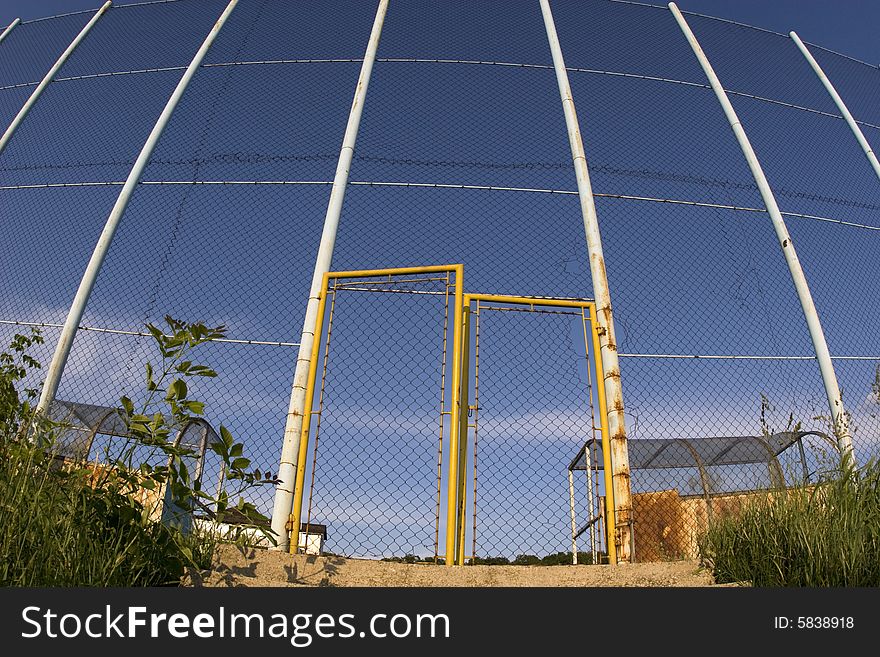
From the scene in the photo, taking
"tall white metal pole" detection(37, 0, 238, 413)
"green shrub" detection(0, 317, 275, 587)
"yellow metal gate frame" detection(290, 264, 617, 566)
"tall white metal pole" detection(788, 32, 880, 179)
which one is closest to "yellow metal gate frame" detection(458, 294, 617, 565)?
"yellow metal gate frame" detection(290, 264, 617, 566)

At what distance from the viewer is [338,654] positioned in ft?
5.08

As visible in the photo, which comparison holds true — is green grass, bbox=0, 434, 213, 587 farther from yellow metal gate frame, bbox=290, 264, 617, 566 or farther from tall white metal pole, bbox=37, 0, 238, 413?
tall white metal pole, bbox=37, 0, 238, 413

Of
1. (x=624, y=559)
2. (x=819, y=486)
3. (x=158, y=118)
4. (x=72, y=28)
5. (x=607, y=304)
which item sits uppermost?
(x=72, y=28)

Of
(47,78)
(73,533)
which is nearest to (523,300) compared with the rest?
(73,533)

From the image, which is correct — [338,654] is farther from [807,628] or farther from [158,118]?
[158,118]

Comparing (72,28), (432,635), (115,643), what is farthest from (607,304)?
(72,28)

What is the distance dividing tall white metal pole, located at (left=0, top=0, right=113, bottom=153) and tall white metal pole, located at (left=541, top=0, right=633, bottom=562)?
213 inches

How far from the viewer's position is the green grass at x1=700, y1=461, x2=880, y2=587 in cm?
229

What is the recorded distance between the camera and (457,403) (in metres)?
3.73

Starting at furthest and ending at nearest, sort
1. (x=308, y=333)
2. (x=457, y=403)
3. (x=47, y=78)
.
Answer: (x=47, y=78), (x=308, y=333), (x=457, y=403)

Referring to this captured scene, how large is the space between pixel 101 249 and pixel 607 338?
3846 mm

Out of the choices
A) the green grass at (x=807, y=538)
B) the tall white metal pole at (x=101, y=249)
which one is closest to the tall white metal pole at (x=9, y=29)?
the tall white metal pole at (x=101, y=249)

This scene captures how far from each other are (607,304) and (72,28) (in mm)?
7063

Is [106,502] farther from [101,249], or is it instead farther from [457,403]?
[101,249]
